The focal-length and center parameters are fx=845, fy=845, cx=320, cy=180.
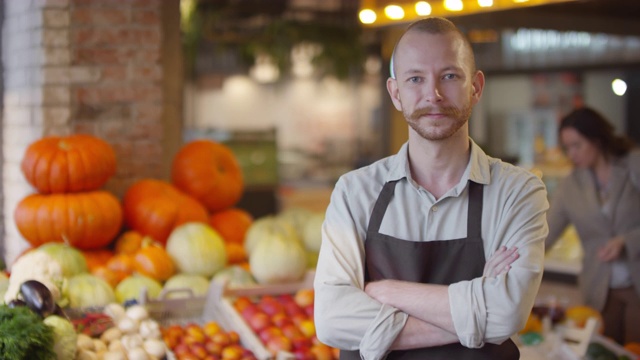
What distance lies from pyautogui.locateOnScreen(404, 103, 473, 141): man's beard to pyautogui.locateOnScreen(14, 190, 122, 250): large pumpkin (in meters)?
2.43

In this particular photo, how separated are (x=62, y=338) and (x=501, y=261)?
1628mm

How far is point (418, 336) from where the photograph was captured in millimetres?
2209

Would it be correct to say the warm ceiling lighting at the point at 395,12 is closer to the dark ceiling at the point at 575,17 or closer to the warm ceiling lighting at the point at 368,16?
the warm ceiling lighting at the point at 368,16

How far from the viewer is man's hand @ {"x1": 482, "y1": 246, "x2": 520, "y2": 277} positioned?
218 cm

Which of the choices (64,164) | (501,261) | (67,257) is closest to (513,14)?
(64,164)

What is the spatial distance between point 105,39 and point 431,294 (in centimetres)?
301

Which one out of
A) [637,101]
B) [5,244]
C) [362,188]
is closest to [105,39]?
[5,244]

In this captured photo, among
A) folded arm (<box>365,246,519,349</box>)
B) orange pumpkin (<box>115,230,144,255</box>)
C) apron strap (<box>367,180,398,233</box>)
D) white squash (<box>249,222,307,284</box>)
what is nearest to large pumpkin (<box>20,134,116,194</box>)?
orange pumpkin (<box>115,230,144,255</box>)

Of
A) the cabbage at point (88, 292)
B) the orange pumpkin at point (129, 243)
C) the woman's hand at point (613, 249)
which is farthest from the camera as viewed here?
the woman's hand at point (613, 249)

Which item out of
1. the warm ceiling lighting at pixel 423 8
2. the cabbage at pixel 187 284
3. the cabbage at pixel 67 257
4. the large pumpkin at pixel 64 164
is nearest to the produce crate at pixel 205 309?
the cabbage at pixel 187 284

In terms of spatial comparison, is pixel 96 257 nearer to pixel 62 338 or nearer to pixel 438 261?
pixel 62 338

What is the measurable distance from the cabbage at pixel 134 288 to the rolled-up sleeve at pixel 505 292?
2.02 meters

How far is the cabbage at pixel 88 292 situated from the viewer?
143 inches

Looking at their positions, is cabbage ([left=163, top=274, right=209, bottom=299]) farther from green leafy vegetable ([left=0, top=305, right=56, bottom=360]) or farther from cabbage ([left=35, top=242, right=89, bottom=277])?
green leafy vegetable ([left=0, top=305, right=56, bottom=360])
